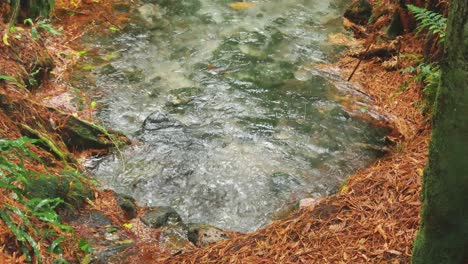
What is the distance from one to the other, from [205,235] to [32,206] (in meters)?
1.29

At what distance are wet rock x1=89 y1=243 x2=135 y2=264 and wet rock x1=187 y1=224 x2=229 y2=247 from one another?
23.1 inches

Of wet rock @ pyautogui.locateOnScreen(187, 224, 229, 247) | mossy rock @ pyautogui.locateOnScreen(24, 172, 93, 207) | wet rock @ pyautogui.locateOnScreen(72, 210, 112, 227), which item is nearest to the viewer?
mossy rock @ pyautogui.locateOnScreen(24, 172, 93, 207)

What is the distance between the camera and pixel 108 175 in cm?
448

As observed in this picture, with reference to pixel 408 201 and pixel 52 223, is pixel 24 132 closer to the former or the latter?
pixel 52 223

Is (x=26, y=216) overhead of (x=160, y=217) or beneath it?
overhead

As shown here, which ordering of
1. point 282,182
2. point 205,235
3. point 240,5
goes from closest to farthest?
point 205,235 < point 282,182 < point 240,5

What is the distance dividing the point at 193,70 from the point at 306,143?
192 cm

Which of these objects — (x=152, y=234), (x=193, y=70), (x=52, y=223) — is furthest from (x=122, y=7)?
(x=52, y=223)

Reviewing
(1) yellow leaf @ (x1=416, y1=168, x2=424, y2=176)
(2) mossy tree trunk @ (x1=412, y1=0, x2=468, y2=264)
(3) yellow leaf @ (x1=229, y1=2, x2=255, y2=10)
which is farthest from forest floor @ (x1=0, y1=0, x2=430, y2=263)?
(3) yellow leaf @ (x1=229, y1=2, x2=255, y2=10)

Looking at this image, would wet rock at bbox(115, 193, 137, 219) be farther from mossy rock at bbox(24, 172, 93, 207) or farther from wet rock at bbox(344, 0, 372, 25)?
wet rock at bbox(344, 0, 372, 25)

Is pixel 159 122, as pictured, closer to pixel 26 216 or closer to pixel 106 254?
pixel 106 254

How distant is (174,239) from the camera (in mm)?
3771

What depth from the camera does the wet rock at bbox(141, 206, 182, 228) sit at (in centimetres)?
388

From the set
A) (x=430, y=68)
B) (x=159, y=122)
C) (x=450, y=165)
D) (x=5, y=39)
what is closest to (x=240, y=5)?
(x=159, y=122)
